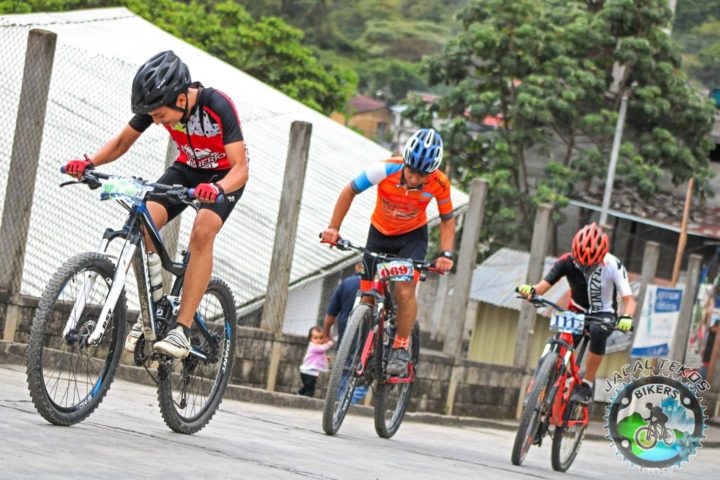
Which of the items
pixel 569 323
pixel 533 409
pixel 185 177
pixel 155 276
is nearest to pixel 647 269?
pixel 569 323

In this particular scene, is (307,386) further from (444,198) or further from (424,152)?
(424,152)

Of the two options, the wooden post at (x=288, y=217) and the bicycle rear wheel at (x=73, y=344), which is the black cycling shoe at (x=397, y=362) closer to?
the wooden post at (x=288, y=217)

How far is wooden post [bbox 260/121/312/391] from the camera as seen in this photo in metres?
11.1

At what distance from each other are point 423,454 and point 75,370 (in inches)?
116

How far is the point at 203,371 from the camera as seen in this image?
7262mm

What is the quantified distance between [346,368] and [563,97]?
27.0m

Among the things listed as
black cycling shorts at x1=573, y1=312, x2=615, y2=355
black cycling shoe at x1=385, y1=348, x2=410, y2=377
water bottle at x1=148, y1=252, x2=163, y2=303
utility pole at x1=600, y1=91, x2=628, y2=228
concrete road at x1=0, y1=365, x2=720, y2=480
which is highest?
utility pole at x1=600, y1=91, x2=628, y2=228

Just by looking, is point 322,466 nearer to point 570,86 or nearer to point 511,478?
point 511,478

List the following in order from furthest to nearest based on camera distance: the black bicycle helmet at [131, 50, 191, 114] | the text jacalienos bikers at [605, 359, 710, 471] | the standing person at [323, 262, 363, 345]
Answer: the standing person at [323, 262, 363, 345] → the text jacalienos bikers at [605, 359, 710, 471] → the black bicycle helmet at [131, 50, 191, 114]

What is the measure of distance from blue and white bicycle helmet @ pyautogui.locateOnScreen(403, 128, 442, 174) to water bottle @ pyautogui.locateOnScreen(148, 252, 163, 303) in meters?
2.48

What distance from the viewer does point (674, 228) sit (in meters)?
36.4

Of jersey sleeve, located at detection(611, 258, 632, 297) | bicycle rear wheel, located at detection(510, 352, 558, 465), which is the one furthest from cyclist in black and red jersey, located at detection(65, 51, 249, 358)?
jersey sleeve, located at detection(611, 258, 632, 297)

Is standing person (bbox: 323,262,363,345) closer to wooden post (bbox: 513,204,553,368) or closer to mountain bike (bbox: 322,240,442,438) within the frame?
wooden post (bbox: 513,204,553,368)

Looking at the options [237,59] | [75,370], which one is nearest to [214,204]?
[75,370]
